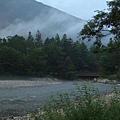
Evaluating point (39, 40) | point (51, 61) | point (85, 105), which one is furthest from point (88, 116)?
point (39, 40)

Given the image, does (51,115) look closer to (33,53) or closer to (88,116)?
(88,116)

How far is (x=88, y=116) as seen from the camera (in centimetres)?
483

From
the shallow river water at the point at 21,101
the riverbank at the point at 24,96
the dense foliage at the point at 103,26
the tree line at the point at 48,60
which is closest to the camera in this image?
the dense foliage at the point at 103,26

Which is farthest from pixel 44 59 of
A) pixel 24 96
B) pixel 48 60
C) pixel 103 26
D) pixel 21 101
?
pixel 103 26

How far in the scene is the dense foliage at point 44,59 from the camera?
68000 millimetres

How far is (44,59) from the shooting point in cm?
7731

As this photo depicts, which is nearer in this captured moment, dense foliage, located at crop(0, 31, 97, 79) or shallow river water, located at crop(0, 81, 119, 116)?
shallow river water, located at crop(0, 81, 119, 116)

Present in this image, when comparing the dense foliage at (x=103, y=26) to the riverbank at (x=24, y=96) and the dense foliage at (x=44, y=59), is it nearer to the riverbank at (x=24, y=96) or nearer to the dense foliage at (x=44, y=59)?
the riverbank at (x=24, y=96)

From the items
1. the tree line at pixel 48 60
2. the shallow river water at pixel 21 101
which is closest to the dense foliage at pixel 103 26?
the shallow river water at pixel 21 101

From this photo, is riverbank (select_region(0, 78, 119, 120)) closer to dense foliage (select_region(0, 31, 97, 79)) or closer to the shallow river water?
the shallow river water

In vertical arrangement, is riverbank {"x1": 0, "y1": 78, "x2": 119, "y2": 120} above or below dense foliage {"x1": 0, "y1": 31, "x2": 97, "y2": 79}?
below

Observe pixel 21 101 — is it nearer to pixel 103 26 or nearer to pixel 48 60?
pixel 103 26

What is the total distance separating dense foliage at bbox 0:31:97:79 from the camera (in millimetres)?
68000

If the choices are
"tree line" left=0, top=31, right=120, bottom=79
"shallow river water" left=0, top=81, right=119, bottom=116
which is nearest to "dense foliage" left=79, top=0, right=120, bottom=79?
"shallow river water" left=0, top=81, right=119, bottom=116
